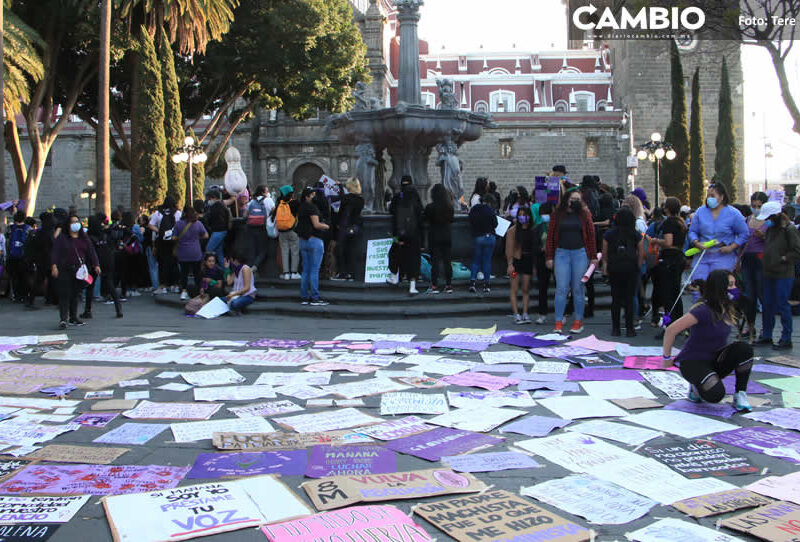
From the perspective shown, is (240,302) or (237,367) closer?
(237,367)

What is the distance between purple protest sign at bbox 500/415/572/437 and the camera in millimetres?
5172

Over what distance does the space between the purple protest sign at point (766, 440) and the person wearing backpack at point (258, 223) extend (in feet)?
29.4

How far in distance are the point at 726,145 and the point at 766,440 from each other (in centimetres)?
3881

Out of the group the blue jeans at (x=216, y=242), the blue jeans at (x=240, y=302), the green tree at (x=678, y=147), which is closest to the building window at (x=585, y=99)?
the green tree at (x=678, y=147)

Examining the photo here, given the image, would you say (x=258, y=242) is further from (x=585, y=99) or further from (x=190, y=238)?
(x=585, y=99)

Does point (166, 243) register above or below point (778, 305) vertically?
above

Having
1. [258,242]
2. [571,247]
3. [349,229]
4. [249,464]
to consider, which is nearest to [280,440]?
[249,464]

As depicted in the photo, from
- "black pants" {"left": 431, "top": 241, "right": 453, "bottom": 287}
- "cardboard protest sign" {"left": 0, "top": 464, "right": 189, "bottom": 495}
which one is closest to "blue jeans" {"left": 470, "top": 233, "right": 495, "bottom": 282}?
"black pants" {"left": 431, "top": 241, "right": 453, "bottom": 287}

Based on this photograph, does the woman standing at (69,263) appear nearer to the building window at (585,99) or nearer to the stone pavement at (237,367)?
the stone pavement at (237,367)

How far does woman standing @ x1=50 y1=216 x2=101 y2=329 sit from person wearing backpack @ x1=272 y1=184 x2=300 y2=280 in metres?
2.89

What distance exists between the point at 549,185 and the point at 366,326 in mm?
3118

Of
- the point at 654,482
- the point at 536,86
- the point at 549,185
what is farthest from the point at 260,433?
the point at 536,86

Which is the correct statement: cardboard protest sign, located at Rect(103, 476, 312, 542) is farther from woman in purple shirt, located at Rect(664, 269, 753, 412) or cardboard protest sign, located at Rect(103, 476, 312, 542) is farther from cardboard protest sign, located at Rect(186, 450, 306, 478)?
woman in purple shirt, located at Rect(664, 269, 753, 412)

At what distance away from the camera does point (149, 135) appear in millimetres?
23844
